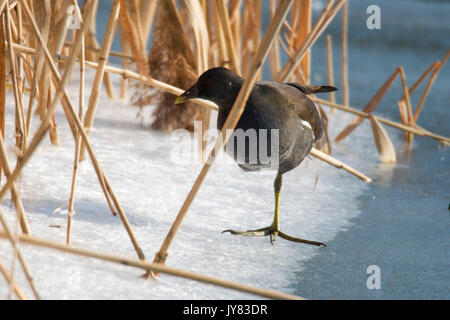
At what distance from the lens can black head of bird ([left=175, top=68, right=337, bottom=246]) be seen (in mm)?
1558

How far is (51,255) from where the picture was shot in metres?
1.28

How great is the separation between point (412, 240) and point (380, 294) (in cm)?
39

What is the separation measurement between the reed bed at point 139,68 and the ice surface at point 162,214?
2.8 inches

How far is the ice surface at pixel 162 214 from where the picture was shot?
1.25m

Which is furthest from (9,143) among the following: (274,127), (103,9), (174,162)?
(103,9)

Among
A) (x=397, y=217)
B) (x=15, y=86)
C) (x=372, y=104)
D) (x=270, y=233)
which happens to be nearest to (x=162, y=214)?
(x=270, y=233)

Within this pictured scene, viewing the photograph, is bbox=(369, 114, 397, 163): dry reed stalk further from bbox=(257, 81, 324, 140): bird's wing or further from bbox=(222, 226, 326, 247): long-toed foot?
bbox=(222, 226, 326, 247): long-toed foot

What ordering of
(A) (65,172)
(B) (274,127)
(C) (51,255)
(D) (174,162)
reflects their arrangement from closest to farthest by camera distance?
(C) (51,255)
(B) (274,127)
(A) (65,172)
(D) (174,162)

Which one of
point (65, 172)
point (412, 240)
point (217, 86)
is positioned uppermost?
point (217, 86)

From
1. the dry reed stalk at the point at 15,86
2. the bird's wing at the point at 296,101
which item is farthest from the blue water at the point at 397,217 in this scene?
the dry reed stalk at the point at 15,86

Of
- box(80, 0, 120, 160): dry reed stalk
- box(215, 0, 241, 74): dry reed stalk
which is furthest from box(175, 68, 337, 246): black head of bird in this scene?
box(215, 0, 241, 74): dry reed stalk

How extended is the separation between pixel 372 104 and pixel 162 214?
1.16 meters

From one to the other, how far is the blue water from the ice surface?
0.07 m
